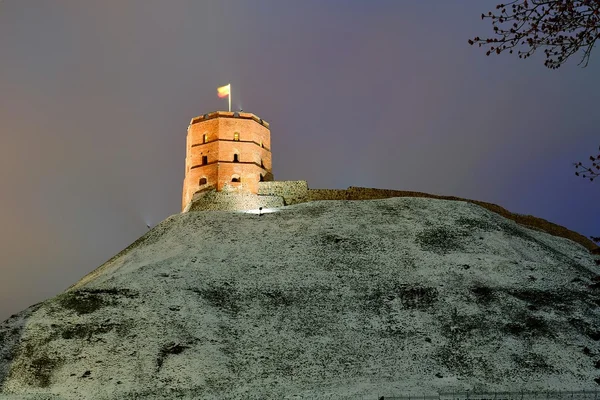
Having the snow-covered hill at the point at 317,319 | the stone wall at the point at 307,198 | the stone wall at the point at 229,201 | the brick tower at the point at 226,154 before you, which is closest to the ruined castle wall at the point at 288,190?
the stone wall at the point at 307,198

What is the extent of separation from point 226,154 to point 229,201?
6.44m

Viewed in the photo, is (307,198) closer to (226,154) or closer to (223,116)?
(226,154)

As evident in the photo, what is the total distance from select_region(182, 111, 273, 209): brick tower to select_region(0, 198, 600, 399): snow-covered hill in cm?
1608

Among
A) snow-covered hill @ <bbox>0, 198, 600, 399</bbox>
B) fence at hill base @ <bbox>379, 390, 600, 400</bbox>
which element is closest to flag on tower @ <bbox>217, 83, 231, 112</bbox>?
snow-covered hill @ <bbox>0, 198, 600, 399</bbox>

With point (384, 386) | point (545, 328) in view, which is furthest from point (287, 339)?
point (545, 328)

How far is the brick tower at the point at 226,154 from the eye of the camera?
60531 mm

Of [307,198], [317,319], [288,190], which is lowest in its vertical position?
[317,319]

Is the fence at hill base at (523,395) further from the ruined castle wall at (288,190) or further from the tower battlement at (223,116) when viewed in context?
the tower battlement at (223,116)

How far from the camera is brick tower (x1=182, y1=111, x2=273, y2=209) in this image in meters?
60.5

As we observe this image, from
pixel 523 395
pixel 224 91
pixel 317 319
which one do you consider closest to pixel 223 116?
pixel 224 91

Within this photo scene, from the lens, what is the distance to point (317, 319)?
1239 inches

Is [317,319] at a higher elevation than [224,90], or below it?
below

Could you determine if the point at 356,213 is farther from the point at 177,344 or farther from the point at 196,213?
the point at 177,344

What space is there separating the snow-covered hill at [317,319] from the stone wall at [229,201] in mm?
12235
